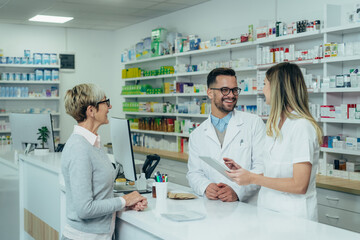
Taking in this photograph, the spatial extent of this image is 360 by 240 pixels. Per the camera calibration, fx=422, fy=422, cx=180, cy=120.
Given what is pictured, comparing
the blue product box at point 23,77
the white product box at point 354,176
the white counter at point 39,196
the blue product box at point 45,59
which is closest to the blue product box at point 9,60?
the blue product box at point 23,77

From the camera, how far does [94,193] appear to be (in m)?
2.06

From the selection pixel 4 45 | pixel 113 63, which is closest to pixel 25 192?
pixel 4 45

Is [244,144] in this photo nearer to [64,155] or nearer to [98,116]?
[98,116]

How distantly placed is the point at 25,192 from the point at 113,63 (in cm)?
542

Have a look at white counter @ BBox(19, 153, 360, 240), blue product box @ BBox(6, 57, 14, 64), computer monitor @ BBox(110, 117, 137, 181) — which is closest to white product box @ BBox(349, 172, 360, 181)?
white counter @ BBox(19, 153, 360, 240)

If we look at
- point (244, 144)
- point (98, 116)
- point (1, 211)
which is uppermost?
point (98, 116)

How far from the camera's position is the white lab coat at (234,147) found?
2.72 metres

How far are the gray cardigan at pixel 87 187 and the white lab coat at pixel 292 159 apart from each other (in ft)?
2.60

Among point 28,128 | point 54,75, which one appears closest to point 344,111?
point 28,128

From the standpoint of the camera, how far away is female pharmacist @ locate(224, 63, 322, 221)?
1995 millimetres

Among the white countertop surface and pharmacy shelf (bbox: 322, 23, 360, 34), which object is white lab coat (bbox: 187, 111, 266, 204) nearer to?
the white countertop surface

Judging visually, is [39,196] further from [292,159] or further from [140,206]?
[292,159]

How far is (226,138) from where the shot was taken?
273cm

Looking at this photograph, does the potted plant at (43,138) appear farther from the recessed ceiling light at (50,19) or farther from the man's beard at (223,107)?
the recessed ceiling light at (50,19)
